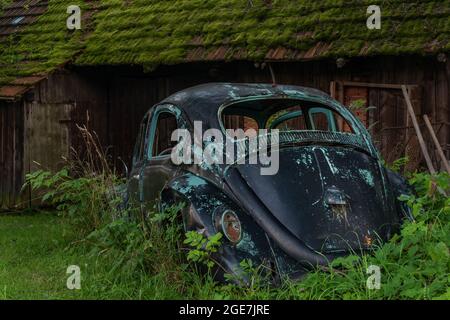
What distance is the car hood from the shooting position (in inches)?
205

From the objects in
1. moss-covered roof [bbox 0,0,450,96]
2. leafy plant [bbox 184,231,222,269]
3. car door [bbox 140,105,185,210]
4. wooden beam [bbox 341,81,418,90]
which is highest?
moss-covered roof [bbox 0,0,450,96]

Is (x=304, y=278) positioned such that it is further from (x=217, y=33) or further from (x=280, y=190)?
(x=217, y=33)

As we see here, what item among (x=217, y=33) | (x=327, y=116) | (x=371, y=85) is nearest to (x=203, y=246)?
(x=327, y=116)

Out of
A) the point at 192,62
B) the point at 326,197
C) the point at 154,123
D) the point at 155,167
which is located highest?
the point at 192,62

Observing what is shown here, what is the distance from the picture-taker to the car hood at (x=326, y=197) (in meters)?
5.21

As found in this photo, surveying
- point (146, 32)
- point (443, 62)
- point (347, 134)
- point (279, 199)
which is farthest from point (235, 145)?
point (146, 32)

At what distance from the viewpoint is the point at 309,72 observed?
1129 cm

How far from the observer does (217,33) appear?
11.8 meters

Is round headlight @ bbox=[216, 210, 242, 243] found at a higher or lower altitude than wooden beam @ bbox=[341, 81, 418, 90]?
lower

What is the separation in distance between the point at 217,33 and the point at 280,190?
273 inches

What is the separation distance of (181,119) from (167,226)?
1.04 meters

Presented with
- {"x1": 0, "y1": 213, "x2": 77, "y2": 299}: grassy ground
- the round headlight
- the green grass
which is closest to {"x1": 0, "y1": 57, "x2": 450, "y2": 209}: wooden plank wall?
{"x1": 0, "y1": 213, "x2": 77, "y2": 299}: grassy ground

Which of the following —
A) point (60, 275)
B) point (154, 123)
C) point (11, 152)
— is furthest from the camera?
point (11, 152)

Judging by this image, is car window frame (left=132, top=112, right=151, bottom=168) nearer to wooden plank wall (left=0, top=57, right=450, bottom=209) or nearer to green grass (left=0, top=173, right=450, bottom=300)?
green grass (left=0, top=173, right=450, bottom=300)
